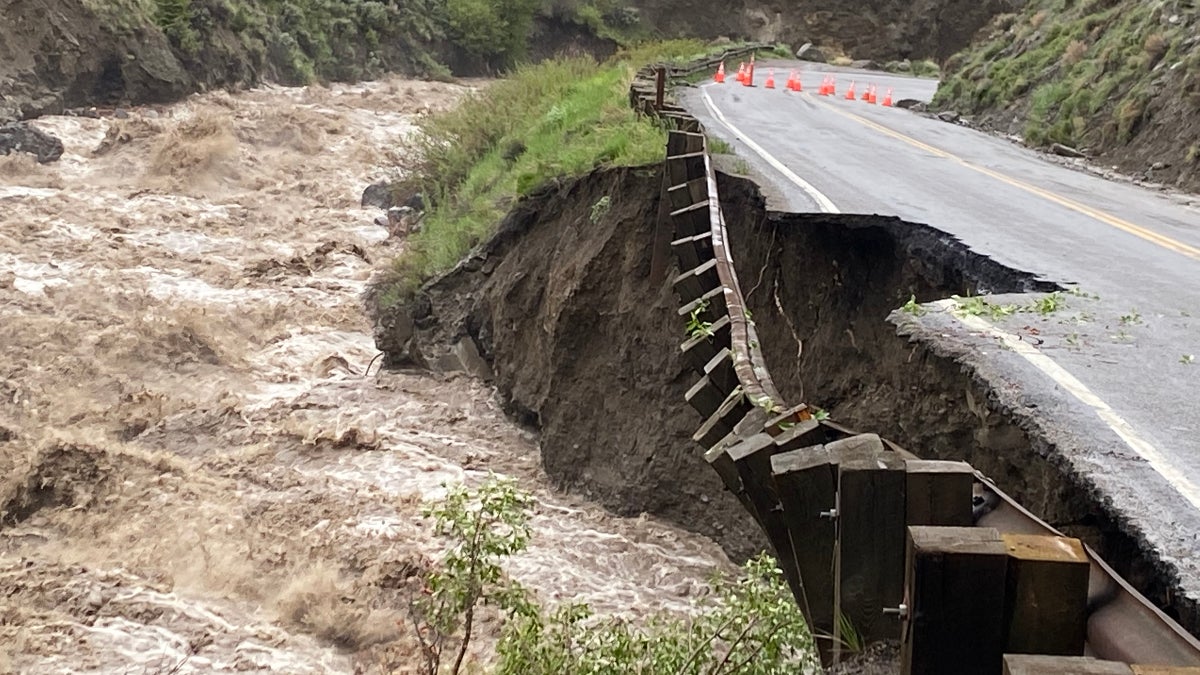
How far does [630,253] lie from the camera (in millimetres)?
10570

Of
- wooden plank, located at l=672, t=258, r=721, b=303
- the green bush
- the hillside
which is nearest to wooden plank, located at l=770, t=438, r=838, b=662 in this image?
the green bush

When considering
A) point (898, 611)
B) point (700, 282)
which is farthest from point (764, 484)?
point (700, 282)

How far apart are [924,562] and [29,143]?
24409mm

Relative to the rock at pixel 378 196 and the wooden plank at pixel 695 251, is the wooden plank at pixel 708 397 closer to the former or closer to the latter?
the wooden plank at pixel 695 251

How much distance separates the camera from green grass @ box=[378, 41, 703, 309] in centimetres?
1254

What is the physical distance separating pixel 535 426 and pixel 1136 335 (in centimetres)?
743

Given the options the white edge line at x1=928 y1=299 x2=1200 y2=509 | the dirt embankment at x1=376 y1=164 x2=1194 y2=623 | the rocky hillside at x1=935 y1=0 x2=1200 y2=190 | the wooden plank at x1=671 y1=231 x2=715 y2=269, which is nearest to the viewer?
the white edge line at x1=928 y1=299 x2=1200 y2=509

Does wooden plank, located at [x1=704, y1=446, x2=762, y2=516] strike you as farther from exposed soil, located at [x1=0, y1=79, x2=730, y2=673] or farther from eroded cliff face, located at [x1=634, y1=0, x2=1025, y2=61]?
eroded cliff face, located at [x1=634, y1=0, x2=1025, y2=61]

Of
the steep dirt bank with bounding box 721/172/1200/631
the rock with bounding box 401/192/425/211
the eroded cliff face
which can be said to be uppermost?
the eroded cliff face

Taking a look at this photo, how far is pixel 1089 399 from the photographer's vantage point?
4738 millimetres

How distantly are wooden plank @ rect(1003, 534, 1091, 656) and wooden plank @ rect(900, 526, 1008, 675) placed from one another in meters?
0.04

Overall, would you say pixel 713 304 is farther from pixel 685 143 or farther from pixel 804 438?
pixel 685 143

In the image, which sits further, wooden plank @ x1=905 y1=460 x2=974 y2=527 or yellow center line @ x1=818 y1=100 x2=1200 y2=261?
yellow center line @ x1=818 y1=100 x2=1200 y2=261

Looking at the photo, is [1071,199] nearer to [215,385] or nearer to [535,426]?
[535,426]
